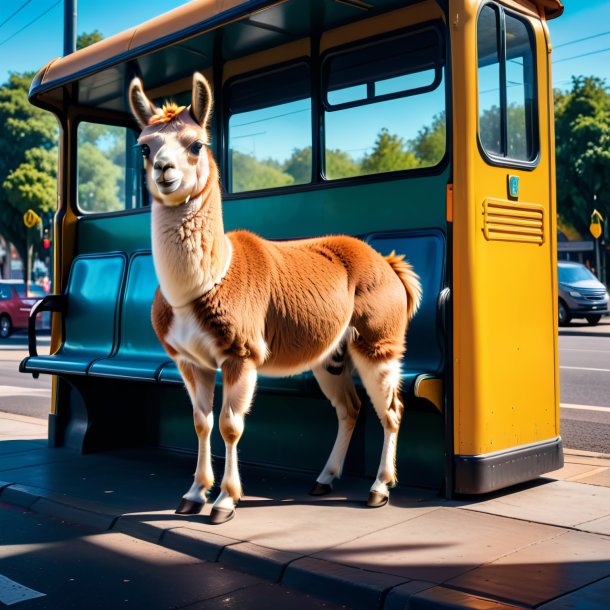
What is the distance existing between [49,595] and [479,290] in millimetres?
3068

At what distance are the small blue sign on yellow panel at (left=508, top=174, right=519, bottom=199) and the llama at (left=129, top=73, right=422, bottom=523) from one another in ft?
2.74

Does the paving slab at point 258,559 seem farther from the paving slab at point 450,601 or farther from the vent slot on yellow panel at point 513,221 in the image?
the vent slot on yellow panel at point 513,221

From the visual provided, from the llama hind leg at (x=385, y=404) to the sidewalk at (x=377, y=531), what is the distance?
14cm

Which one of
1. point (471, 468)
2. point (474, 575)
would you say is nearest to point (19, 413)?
point (471, 468)

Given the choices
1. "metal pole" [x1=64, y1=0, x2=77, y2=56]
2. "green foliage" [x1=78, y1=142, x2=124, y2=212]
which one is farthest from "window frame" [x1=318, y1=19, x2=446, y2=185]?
"metal pole" [x1=64, y1=0, x2=77, y2=56]

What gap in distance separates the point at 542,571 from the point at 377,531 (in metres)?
1.10

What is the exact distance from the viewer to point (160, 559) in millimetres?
5000

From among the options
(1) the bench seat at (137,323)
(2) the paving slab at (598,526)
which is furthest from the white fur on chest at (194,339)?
(2) the paving slab at (598,526)

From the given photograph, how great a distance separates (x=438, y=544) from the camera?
15.9 feet

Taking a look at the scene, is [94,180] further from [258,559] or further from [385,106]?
[258,559]

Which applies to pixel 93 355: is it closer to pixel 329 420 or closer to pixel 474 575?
pixel 329 420

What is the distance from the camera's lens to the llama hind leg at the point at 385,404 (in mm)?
5781

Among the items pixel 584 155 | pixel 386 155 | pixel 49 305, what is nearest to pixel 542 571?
pixel 386 155

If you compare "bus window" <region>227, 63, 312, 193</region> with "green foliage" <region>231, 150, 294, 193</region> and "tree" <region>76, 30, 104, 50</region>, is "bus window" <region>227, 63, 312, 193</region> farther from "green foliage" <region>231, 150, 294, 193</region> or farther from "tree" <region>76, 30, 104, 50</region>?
"tree" <region>76, 30, 104, 50</region>
